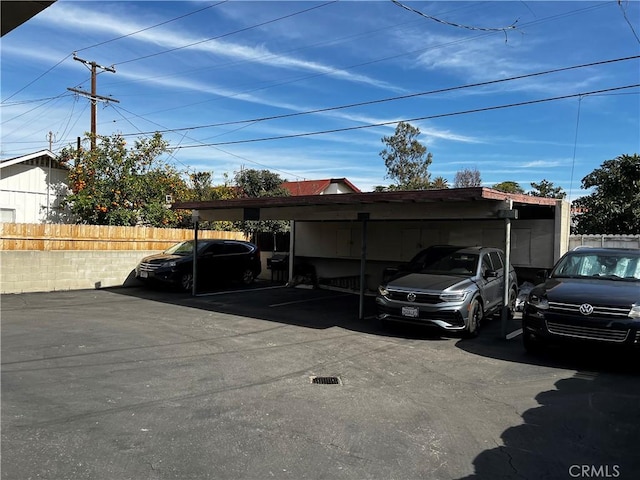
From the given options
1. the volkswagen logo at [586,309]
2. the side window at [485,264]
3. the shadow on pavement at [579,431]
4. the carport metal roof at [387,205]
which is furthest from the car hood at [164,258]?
the volkswagen logo at [586,309]

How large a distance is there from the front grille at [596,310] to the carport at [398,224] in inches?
90.4

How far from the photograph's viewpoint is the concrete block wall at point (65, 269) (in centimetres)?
1344

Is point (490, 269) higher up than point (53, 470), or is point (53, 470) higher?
point (490, 269)

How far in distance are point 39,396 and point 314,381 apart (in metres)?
3.04

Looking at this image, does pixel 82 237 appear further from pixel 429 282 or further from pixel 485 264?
pixel 485 264

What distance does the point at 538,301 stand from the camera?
280 inches

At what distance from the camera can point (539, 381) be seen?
6.15 metres

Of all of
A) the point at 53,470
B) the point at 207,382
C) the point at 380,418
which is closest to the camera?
the point at 53,470

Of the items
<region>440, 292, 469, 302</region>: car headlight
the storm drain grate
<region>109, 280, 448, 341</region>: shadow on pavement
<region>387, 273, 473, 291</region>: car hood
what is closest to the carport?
<region>109, 280, 448, 341</region>: shadow on pavement

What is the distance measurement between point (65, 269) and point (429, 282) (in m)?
11.2

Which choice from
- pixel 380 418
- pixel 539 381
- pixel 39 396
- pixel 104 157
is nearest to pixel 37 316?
pixel 39 396

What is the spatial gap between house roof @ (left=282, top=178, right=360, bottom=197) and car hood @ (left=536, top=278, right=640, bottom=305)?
39.4 metres

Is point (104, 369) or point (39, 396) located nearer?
point (39, 396)

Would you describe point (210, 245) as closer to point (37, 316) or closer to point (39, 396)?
point (37, 316)
